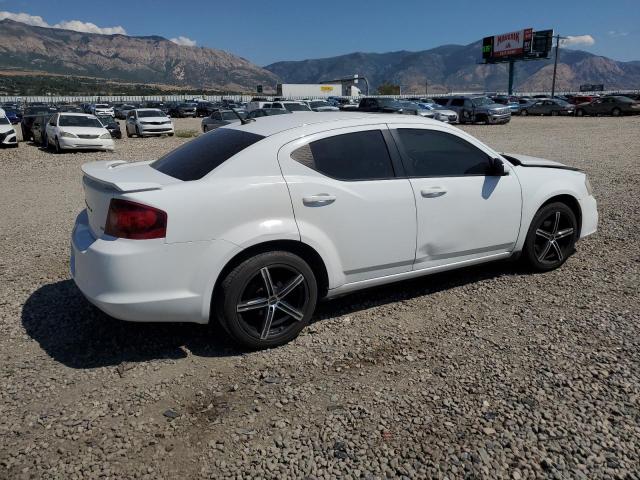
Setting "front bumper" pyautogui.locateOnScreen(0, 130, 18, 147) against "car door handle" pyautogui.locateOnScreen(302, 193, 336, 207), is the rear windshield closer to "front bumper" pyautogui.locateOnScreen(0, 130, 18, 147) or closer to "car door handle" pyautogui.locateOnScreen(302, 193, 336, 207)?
"car door handle" pyautogui.locateOnScreen(302, 193, 336, 207)

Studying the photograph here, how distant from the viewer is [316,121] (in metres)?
3.91

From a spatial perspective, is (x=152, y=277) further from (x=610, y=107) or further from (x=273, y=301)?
(x=610, y=107)

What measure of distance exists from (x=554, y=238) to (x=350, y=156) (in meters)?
2.43

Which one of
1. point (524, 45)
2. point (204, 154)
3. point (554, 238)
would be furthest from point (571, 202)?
point (524, 45)

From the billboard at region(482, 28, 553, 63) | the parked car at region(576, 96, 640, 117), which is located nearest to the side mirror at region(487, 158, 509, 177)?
the parked car at region(576, 96, 640, 117)

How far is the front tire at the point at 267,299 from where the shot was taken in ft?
11.1

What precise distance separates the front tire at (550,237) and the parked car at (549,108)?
133ft

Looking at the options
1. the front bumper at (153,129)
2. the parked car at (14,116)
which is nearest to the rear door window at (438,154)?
the front bumper at (153,129)

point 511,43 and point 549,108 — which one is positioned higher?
point 511,43

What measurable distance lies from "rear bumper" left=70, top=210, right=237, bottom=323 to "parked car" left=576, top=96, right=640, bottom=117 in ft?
134

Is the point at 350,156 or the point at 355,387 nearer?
the point at 355,387

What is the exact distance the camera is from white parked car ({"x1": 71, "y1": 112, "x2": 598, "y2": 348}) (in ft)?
10.5

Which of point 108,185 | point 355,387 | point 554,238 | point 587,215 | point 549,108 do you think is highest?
point 108,185

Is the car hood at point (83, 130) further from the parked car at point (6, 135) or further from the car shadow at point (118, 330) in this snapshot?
the car shadow at point (118, 330)
